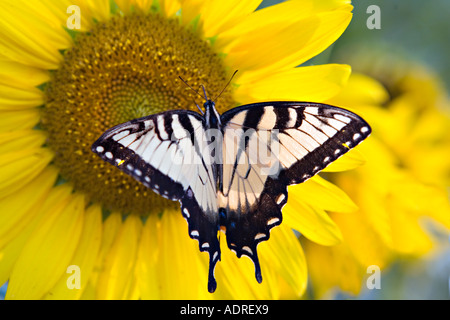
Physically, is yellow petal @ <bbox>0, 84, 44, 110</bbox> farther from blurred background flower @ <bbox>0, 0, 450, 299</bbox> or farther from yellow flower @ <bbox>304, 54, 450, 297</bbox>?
yellow flower @ <bbox>304, 54, 450, 297</bbox>

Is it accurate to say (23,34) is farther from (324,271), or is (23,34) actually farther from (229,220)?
(324,271)

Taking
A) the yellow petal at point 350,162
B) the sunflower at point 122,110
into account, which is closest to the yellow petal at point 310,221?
the sunflower at point 122,110

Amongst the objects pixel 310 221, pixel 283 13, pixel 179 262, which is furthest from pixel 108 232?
pixel 283 13

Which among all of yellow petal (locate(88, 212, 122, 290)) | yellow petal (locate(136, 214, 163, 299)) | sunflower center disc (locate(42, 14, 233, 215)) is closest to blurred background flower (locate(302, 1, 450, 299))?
sunflower center disc (locate(42, 14, 233, 215))

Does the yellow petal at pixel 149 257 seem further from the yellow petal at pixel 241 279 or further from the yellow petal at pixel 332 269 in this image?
the yellow petal at pixel 332 269

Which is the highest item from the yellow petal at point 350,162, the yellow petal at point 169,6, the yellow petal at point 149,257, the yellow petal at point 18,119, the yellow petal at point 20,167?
the yellow petal at point 169,6

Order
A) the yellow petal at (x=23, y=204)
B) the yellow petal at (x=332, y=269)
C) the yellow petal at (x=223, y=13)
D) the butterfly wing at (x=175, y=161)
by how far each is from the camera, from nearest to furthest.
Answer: the butterfly wing at (x=175, y=161)
the yellow petal at (x=223, y=13)
the yellow petal at (x=23, y=204)
the yellow petal at (x=332, y=269)
